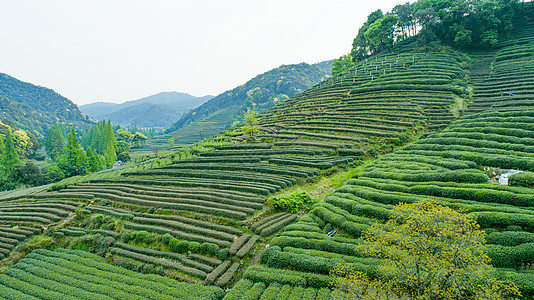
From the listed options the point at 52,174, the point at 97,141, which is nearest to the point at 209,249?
the point at 52,174

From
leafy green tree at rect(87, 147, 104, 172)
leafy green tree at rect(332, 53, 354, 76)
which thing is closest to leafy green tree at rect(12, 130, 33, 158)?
leafy green tree at rect(87, 147, 104, 172)

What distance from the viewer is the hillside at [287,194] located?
16781 mm

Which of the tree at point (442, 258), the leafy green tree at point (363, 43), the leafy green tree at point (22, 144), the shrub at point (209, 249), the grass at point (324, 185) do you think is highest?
the leafy green tree at point (363, 43)

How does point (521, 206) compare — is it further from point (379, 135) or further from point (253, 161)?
point (253, 161)

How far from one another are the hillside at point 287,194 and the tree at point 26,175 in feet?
53.4

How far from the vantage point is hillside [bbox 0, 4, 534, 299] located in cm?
1678

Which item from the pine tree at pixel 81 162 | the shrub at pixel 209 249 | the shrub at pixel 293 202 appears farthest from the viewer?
the pine tree at pixel 81 162

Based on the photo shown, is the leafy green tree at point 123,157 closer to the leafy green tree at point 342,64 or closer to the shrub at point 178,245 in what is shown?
the shrub at point 178,245

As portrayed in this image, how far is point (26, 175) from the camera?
55.6 metres

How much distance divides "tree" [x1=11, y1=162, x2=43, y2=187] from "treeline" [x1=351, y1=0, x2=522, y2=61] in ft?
347

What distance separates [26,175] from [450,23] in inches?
4642

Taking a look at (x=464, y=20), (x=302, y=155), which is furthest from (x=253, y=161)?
Answer: (x=464, y=20)

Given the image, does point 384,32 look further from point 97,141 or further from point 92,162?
point 97,141

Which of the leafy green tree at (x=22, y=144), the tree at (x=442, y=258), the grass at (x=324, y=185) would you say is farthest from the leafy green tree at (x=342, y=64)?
the leafy green tree at (x=22, y=144)
